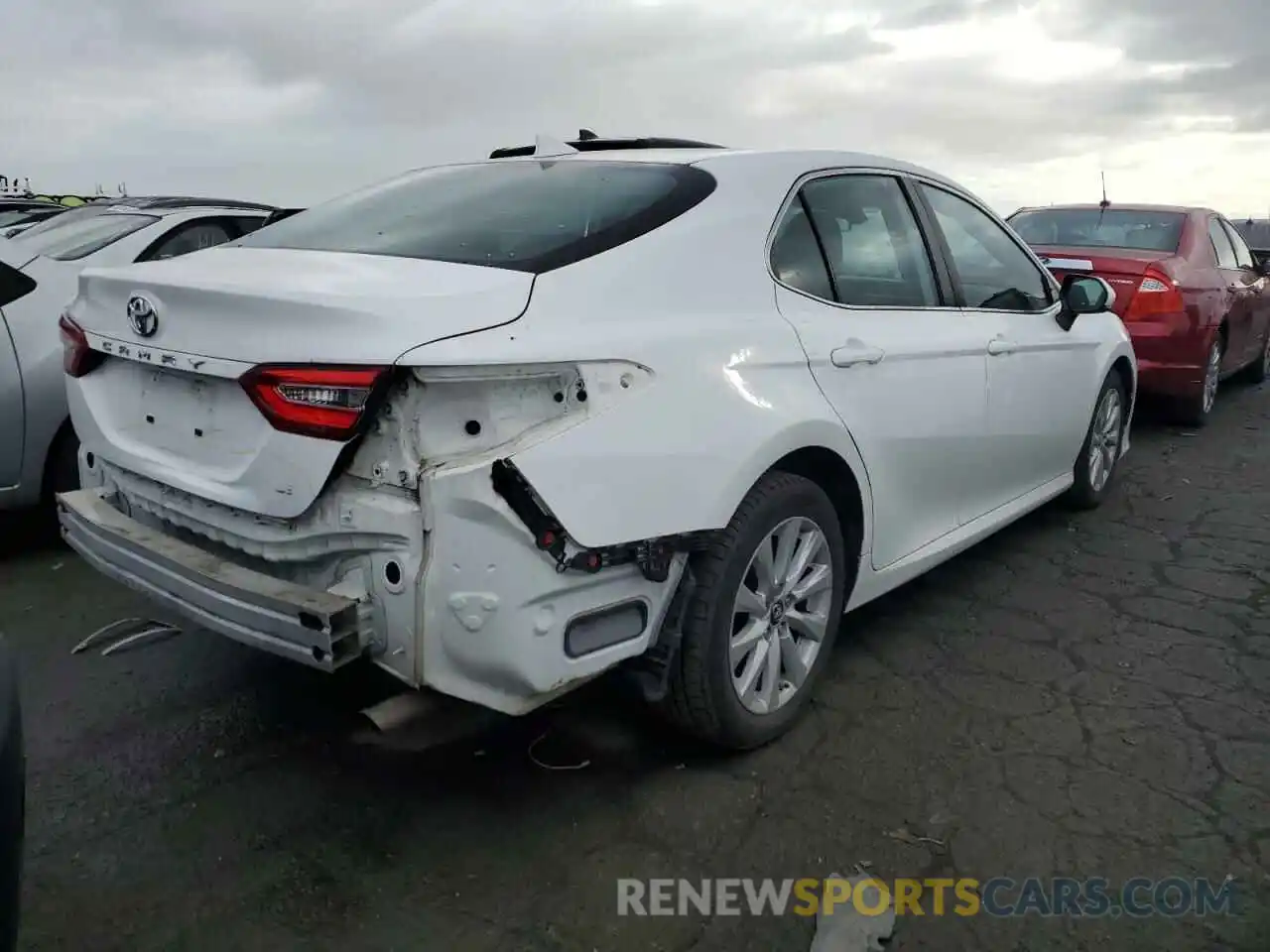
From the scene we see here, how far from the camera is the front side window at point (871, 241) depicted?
3.13m

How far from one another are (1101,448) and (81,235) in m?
5.21

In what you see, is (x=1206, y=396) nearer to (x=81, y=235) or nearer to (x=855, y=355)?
(x=855, y=355)

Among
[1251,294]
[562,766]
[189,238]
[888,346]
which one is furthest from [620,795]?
[1251,294]

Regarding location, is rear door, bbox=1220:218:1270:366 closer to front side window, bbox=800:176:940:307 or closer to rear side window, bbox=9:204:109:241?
front side window, bbox=800:176:940:307

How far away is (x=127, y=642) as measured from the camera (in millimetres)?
3029

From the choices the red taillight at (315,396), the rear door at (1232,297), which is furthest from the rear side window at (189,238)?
the rear door at (1232,297)

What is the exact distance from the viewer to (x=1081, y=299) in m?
4.45

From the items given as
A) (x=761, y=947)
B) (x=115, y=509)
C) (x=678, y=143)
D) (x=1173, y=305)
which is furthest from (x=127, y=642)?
(x=1173, y=305)

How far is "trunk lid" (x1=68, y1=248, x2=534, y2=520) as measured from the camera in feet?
7.08

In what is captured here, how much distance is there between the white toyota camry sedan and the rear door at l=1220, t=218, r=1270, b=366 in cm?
587

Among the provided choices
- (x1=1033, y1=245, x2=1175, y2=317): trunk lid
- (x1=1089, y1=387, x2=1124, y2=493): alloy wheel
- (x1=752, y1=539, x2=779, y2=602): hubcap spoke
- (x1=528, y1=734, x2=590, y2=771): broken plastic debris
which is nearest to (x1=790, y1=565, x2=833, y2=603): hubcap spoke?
(x1=752, y1=539, x2=779, y2=602): hubcap spoke

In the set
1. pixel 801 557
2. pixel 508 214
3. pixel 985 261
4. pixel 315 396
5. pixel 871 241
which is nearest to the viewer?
pixel 315 396

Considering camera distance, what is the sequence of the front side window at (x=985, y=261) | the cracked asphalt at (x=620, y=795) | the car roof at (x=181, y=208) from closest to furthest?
1. the cracked asphalt at (x=620, y=795)
2. the front side window at (x=985, y=261)
3. the car roof at (x=181, y=208)

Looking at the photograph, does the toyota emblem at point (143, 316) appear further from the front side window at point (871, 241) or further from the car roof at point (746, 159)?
the front side window at point (871, 241)
